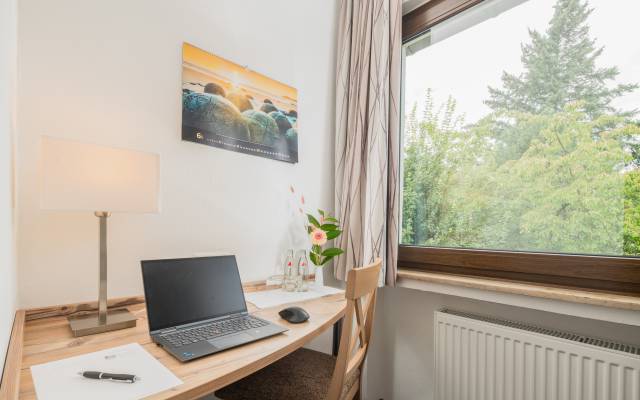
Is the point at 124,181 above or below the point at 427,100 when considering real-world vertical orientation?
below

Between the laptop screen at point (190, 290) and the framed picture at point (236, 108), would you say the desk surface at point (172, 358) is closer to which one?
the laptop screen at point (190, 290)

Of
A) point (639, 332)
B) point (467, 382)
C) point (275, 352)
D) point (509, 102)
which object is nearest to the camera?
point (275, 352)

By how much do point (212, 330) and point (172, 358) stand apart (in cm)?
18

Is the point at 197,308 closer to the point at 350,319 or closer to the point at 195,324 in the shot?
the point at 195,324

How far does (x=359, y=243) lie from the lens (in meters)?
1.91

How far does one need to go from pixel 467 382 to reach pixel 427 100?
153 cm

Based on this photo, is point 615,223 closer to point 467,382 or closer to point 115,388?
point 467,382

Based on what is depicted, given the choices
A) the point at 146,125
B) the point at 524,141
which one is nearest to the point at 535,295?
the point at 524,141

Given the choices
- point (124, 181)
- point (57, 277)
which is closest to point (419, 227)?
point (124, 181)

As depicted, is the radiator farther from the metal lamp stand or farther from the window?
the metal lamp stand

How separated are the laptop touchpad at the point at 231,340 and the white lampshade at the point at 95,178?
1.49 ft

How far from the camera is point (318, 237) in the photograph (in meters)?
1.65

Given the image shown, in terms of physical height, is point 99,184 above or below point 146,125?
below

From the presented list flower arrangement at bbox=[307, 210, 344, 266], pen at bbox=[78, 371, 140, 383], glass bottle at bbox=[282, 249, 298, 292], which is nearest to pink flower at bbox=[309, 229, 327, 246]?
flower arrangement at bbox=[307, 210, 344, 266]
